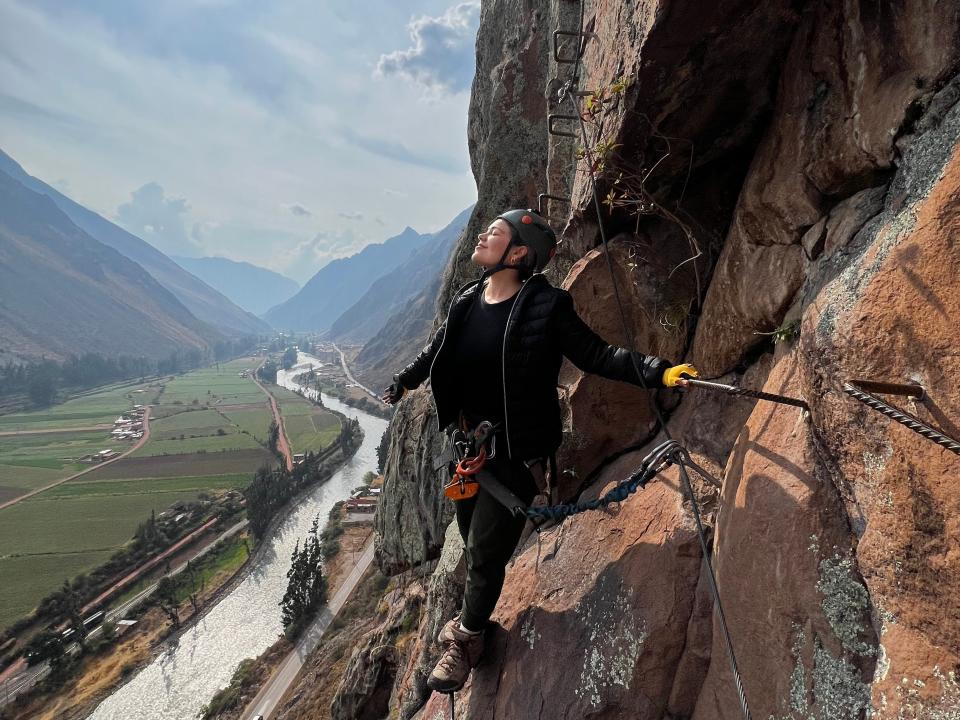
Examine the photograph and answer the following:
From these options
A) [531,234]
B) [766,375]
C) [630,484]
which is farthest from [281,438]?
[766,375]

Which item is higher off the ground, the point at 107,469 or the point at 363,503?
the point at 363,503

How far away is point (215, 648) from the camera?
43.9m

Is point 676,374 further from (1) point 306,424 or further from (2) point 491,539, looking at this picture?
(1) point 306,424

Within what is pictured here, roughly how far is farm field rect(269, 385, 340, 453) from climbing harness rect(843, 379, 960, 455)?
10047cm

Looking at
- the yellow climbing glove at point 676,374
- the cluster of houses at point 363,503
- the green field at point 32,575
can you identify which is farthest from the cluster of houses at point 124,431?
the yellow climbing glove at point 676,374

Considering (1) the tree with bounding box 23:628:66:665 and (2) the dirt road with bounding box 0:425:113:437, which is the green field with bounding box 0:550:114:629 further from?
(2) the dirt road with bounding box 0:425:113:437

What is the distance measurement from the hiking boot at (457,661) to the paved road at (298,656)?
37.3m

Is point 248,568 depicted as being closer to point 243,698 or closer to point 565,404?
point 243,698

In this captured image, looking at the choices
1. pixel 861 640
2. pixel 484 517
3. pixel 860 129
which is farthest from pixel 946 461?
pixel 484 517

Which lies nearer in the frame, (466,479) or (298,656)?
(466,479)

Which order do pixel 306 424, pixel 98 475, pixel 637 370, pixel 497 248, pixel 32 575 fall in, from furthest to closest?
pixel 306 424, pixel 98 475, pixel 32 575, pixel 497 248, pixel 637 370

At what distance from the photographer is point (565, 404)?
6.49 metres

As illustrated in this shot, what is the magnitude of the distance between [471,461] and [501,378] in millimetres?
811

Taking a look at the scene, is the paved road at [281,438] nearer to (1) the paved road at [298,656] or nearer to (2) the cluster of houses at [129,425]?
(2) the cluster of houses at [129,425]
